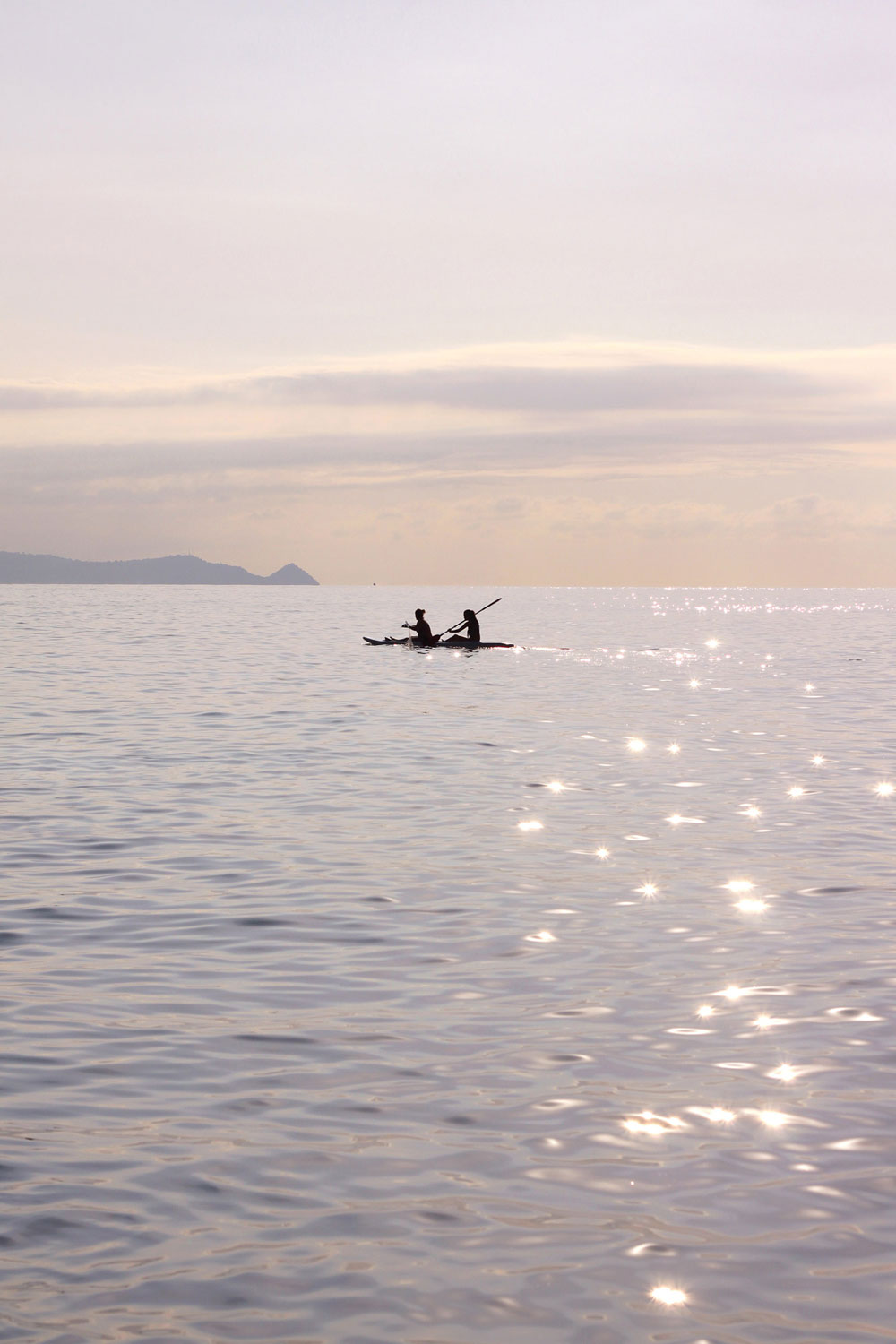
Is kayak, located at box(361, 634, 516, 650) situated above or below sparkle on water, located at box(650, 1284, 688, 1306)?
above

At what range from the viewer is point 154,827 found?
1955 centimetres

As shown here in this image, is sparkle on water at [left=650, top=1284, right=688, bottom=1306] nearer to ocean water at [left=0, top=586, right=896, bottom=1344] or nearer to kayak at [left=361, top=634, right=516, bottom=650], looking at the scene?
ocean water at [left=0, top=586, right=896, bottom=1344]

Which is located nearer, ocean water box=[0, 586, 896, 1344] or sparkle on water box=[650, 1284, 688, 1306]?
sparkle on water box=[650, 1284, 688, 1306]

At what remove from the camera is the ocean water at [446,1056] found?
260 inches

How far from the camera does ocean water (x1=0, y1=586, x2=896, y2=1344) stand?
21.7 ft

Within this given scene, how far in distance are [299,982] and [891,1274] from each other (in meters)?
6.23

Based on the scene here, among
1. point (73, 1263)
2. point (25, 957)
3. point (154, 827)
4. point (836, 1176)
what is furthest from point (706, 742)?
point (73, 1263)

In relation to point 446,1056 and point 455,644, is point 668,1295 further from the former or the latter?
point 455,644

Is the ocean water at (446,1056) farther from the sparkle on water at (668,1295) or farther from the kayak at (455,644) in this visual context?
the kayak at (455,644)

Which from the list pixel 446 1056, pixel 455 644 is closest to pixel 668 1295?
pixel 446 1056

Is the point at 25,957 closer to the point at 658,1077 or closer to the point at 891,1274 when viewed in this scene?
the point at 658,1077

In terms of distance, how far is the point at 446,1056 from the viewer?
32.7 feet

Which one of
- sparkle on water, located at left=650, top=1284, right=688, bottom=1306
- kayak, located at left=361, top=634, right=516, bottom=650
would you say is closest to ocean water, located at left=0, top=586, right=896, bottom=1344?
sparkle on water, located at left=650, top=1284, right=688, bottom=1306

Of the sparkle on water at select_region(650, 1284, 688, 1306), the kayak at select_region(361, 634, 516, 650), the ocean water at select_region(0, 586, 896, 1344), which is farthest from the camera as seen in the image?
the kayak at select_region(361, 634, 516, 650)
